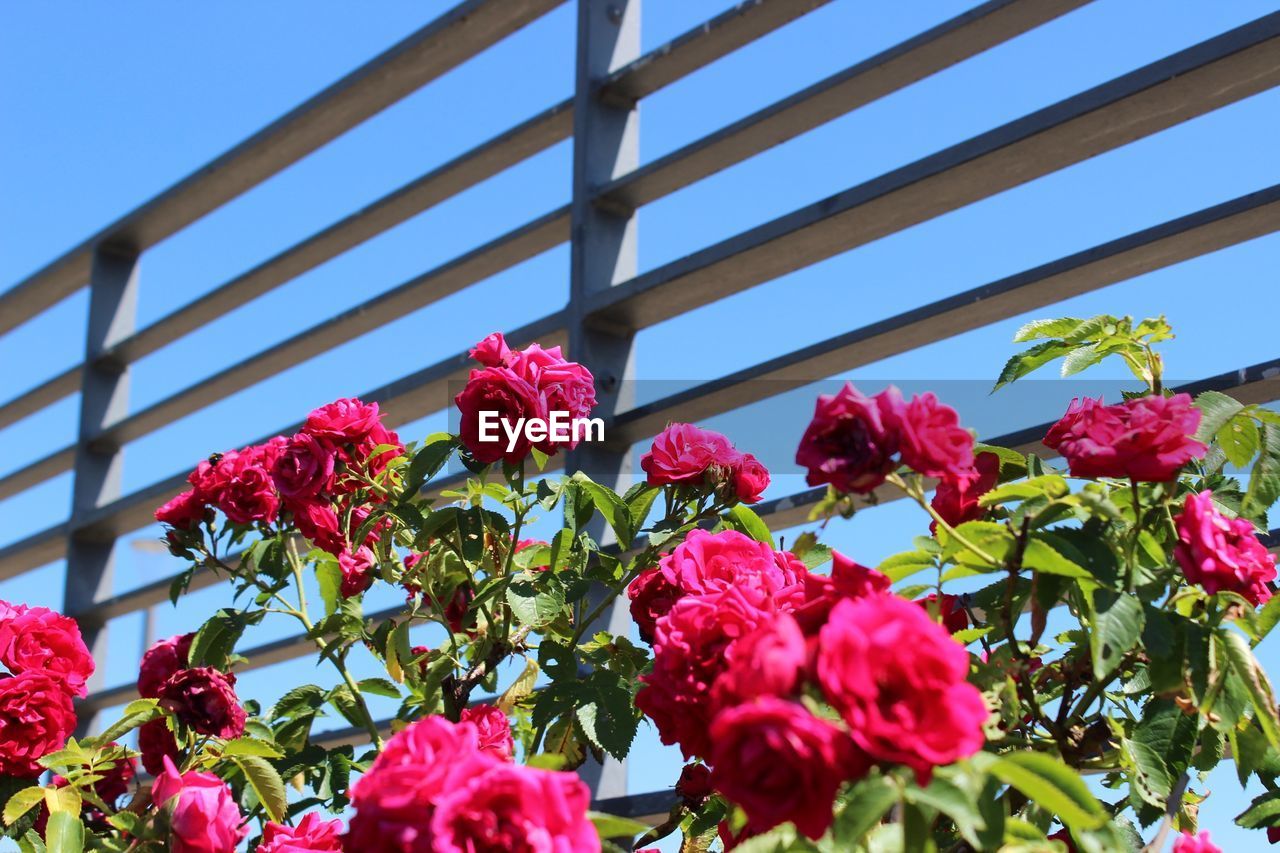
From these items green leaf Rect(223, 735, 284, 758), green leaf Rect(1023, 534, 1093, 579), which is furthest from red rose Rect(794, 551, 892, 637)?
green leaf Rect(223, 735, 284, 758)

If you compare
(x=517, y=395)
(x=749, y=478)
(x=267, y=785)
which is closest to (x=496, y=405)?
(x=517, y=395)

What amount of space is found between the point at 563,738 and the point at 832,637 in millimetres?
771

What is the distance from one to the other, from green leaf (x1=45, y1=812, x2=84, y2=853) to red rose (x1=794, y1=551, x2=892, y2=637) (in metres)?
0.85

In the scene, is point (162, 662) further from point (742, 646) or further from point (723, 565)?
point (742, 646)

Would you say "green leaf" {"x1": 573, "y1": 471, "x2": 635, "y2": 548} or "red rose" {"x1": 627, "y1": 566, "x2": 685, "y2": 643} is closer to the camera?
"red rose" {"x1": 627, "y1": 566, "x2": 685, "y2": 643}

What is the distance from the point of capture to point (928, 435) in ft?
2.56

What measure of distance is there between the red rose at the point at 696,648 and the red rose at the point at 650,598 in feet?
0.85

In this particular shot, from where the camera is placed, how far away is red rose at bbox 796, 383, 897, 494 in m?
0.77

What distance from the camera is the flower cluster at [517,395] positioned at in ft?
4.37

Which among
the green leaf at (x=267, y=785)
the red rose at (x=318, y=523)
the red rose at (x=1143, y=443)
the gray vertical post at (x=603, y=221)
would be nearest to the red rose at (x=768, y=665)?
the red rose at (x=1143, y=443)

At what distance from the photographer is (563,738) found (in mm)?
1396

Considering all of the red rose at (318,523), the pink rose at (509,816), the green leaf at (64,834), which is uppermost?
the red rose at (318,523)

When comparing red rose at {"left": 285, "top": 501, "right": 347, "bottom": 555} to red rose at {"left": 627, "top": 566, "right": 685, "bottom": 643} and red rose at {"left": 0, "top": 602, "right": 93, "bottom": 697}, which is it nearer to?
red rose at {"left": 0, "top": 602, "right": 93, "bottom": 697}

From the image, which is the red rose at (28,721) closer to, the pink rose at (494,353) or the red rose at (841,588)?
the pink rose at (494,353)
